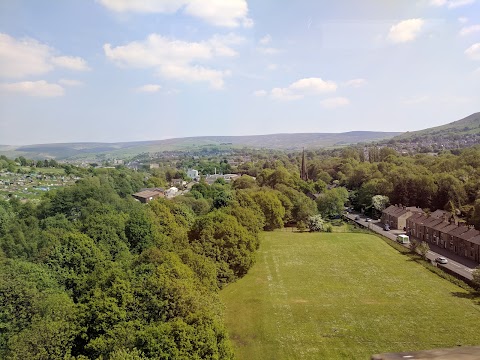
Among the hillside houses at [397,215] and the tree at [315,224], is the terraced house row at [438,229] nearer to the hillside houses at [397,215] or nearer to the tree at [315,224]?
the hillside houses at [397,215]

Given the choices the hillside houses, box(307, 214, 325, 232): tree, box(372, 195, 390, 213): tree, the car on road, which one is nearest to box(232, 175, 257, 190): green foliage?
box(307, 214, 325, 232): tree

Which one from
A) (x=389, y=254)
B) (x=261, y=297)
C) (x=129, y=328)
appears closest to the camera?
(x=129, y=328)

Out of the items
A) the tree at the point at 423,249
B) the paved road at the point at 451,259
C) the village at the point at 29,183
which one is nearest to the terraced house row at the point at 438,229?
the paved road at the point at 451,259

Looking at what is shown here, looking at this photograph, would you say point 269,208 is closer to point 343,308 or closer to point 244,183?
point 244,183

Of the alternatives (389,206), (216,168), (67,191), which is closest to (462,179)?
(389,206)

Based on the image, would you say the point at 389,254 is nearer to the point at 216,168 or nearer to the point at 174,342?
the point at 174,342

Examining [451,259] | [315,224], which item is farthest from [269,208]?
[451,259]

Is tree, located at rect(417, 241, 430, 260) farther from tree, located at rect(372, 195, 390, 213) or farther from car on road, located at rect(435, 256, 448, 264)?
tree, located at rect(372, 195, 390, 213)
